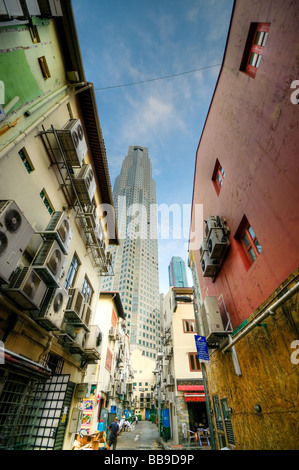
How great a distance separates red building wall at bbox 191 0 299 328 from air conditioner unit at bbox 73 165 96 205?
19.2ft

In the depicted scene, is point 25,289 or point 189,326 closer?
point 25,289

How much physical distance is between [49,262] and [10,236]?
1496mm

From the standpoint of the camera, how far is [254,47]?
270 inches

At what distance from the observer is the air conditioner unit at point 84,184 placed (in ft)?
26.1

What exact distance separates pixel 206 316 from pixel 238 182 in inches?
223

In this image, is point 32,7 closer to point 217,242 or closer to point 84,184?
point 84,184

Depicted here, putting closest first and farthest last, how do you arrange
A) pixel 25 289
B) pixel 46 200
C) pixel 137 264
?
pixel 25 289
pixel 46 200
pixel 137 264

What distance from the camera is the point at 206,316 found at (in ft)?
28.5

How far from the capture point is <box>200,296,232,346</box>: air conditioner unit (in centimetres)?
786

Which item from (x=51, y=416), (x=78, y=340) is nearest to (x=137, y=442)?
(x=51, y=416)

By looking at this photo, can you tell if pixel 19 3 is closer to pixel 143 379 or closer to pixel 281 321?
pixel 281 321

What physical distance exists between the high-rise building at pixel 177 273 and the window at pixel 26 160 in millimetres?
175140
